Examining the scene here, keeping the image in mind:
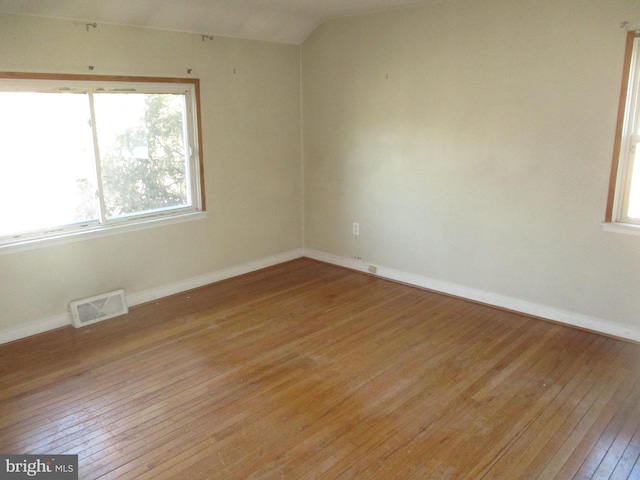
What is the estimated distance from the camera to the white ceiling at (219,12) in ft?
11.4

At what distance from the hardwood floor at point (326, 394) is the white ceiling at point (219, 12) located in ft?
7.63

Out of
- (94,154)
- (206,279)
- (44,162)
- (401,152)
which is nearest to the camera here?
(44,162)

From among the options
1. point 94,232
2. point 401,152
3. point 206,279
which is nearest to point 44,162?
point 94,232

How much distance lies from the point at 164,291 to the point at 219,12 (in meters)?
2.47

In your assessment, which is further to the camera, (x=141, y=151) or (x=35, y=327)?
(x=141, y=151)

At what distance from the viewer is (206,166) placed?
458 cm

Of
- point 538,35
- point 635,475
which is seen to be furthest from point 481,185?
point 635,475

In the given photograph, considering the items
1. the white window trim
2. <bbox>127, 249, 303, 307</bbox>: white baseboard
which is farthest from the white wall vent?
the white window trim

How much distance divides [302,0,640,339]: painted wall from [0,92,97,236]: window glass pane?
7.65ft

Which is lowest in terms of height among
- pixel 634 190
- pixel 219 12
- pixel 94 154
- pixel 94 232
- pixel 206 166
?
pixel 94 232

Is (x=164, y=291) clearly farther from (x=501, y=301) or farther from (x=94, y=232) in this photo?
(x=501, y=301)

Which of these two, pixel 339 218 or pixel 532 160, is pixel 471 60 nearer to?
pixel 532 160

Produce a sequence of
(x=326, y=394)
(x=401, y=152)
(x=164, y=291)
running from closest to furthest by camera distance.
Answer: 1. (x=326, y=394)
2. (x=164, y=291)
3. (x=401, y=152)

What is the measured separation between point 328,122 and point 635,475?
12.8ft
